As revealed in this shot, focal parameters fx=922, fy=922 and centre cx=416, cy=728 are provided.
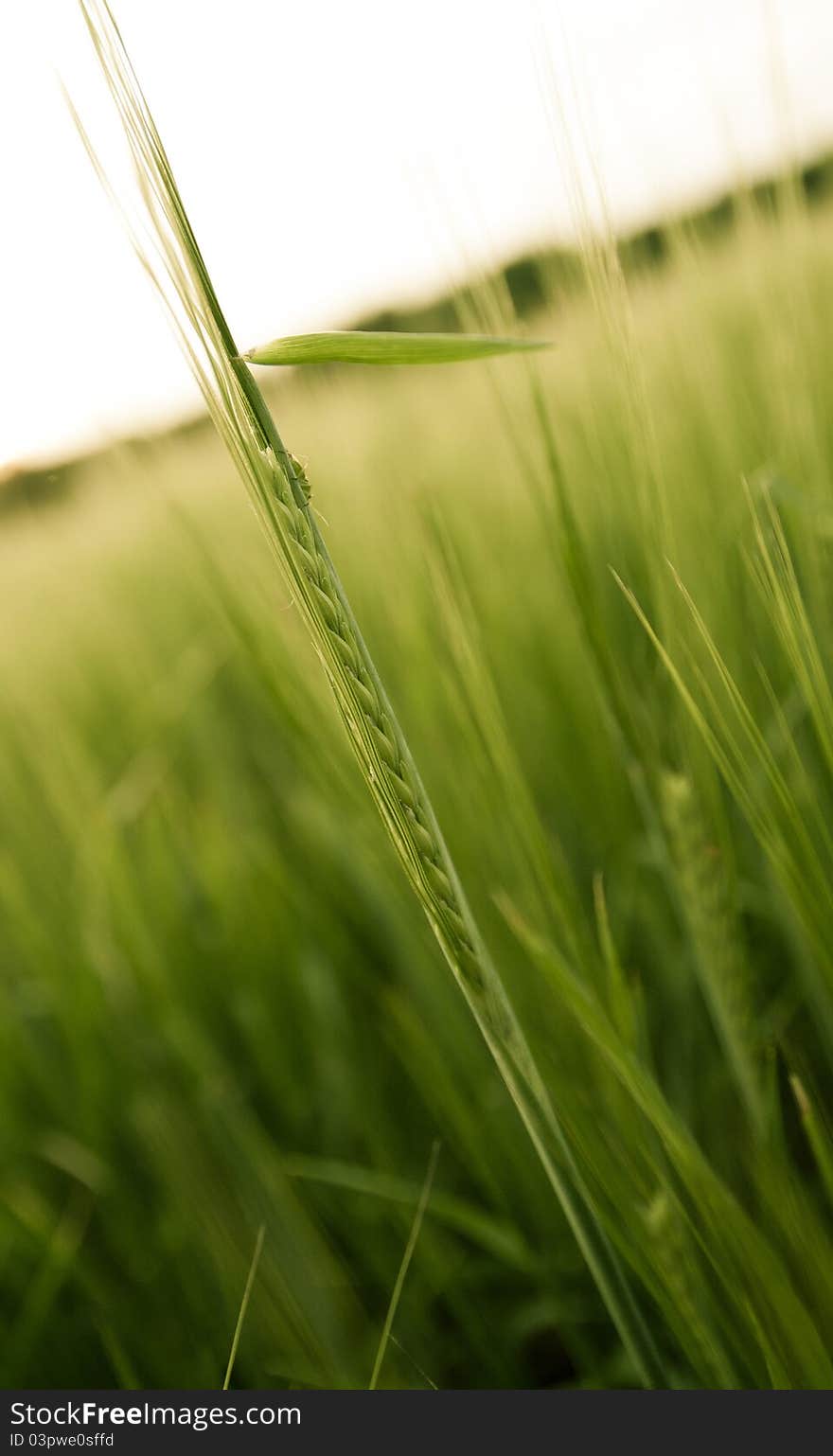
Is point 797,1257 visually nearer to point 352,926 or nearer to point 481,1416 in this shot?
point 481,1416

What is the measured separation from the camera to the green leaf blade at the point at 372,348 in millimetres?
196

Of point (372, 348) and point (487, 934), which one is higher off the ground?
point (372, 348)

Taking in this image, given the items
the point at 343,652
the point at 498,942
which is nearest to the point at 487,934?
the point at 498,942

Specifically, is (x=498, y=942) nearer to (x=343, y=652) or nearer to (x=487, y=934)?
(x=487, y=934)

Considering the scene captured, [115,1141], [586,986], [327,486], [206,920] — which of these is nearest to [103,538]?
[327,486]

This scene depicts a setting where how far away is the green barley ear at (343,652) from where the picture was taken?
8.3 inches

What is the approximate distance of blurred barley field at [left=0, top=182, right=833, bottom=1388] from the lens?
0.33 m

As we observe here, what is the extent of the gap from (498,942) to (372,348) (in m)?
0.39

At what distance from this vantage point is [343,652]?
22 cm

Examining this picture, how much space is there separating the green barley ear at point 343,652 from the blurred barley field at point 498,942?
0.02 metres

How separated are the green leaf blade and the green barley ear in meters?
0.01

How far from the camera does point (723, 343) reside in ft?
3.26

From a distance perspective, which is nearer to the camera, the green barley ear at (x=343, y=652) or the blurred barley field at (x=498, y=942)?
the green barley ear at (x=343, y=652)

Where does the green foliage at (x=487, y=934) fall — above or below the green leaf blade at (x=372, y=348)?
below
